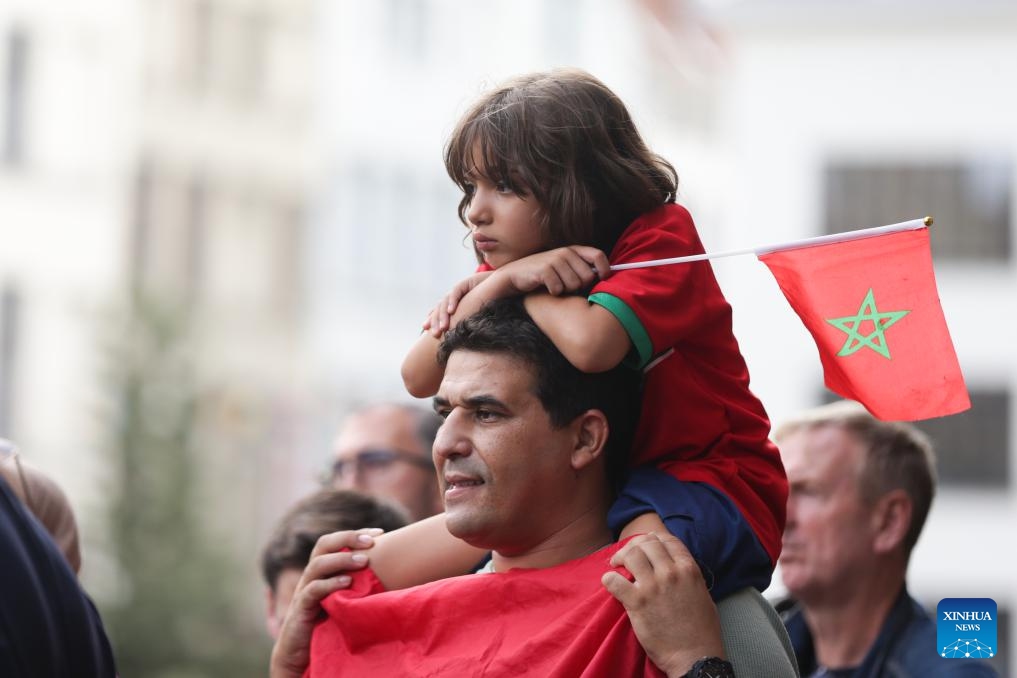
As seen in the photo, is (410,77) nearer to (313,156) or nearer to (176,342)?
(313,156)

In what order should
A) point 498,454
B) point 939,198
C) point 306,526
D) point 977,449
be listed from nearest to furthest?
point 498,454 → point 306,526 → point 977,449 → point 939,198

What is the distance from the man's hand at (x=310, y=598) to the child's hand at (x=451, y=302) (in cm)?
52

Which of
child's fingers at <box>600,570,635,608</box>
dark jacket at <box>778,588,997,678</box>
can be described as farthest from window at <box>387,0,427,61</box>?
child's fingers at <box>600,570,635,608</box>

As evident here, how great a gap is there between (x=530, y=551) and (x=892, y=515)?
6.75 ft

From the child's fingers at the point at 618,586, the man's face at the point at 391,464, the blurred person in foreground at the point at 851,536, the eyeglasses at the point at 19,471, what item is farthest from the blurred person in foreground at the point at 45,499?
the blurred person in foreground at the point at 851,536

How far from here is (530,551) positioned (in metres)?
3.58

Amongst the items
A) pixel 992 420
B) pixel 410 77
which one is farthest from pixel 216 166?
pixel 992 420

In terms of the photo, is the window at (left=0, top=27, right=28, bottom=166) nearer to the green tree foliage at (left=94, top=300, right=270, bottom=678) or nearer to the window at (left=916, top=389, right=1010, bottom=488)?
the green tree foliage at (left=94, top=300, right=270, bottom=678)

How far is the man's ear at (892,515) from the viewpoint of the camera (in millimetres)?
5270

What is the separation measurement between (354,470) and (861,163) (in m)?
25.7

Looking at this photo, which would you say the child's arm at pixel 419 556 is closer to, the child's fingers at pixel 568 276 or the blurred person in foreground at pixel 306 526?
the child's fingers at pixel 568 276

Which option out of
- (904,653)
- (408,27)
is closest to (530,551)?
(904,653)

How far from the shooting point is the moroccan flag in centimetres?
356

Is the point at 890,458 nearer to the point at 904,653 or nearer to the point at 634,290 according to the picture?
the point at 904,653
